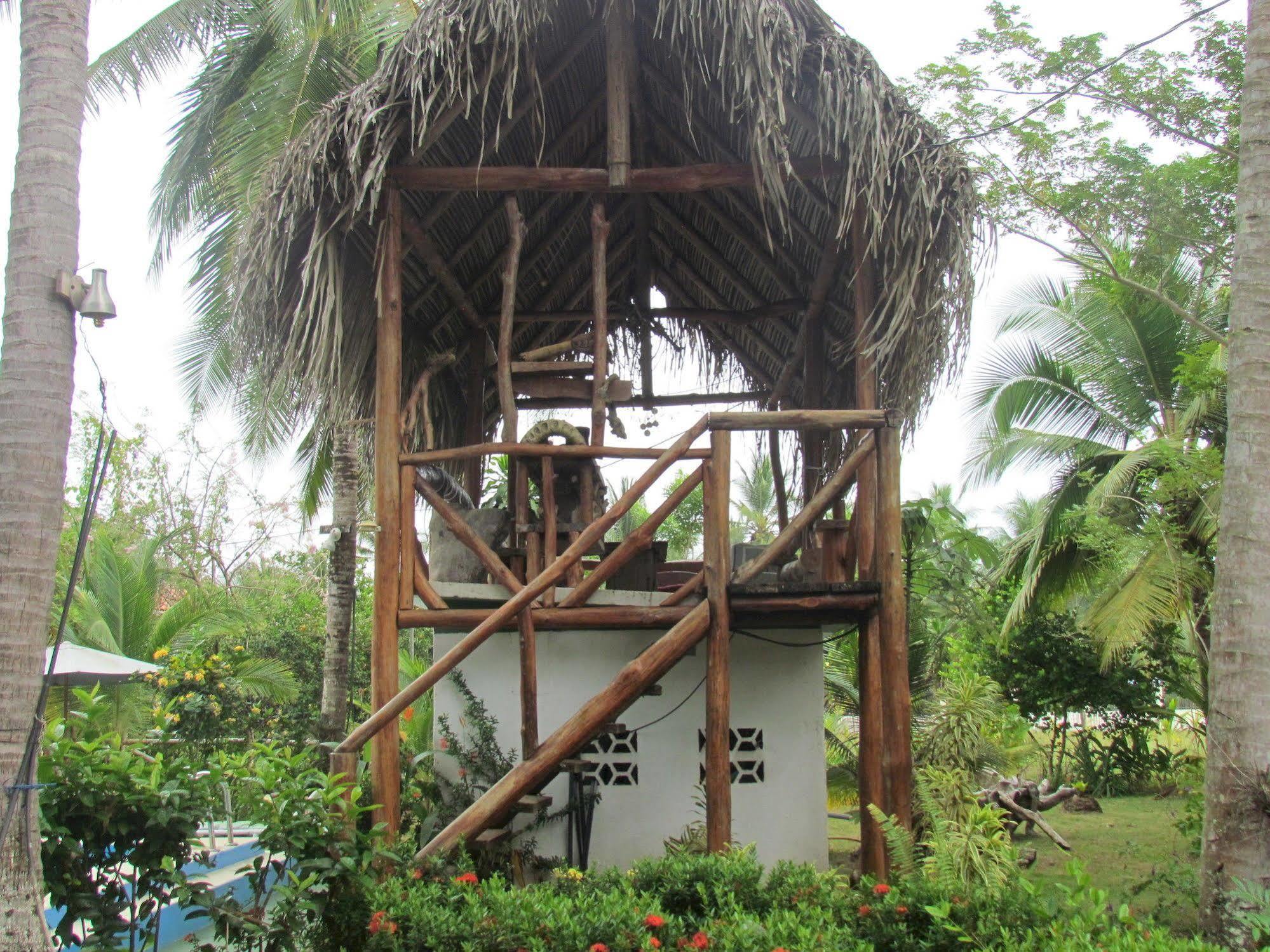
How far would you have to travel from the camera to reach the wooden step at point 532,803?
5332 millimetres

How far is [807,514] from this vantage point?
561cm

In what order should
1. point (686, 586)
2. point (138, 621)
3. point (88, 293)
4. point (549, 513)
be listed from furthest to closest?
point (138, 621)
point (549, 513)
point (686, 586)
point (88, 293)

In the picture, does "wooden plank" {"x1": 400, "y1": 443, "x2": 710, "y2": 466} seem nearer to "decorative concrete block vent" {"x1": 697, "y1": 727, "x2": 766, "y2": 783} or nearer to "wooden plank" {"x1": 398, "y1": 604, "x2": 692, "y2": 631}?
"wooden plank" {"x1": 398, "y1": 604, "x2": 692, "y2": 631}

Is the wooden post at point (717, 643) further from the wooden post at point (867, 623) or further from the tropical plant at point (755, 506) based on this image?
the tropical plant at point (755, 506)

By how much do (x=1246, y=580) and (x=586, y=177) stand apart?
3900mm

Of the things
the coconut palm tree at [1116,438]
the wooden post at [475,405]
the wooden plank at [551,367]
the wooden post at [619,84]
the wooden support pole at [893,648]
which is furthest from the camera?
the coconut palm tree at [1116,438]

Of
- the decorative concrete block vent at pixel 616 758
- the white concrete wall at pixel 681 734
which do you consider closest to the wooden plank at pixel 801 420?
the white concrete wall at pixel 681 734

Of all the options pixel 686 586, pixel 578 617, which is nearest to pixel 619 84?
pixel 686 586

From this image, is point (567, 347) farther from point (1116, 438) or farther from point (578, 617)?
point (1116, 438)

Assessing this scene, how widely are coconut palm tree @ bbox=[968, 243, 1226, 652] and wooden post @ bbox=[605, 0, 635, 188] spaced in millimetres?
5331

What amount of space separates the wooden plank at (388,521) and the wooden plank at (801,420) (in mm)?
1700

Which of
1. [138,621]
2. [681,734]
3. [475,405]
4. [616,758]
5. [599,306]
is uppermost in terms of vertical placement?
[599,306]

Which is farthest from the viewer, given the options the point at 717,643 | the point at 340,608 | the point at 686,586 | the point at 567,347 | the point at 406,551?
the point at 340,608

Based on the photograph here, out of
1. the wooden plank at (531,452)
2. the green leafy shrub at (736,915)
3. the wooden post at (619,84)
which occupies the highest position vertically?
the wooden post at (619,84)
